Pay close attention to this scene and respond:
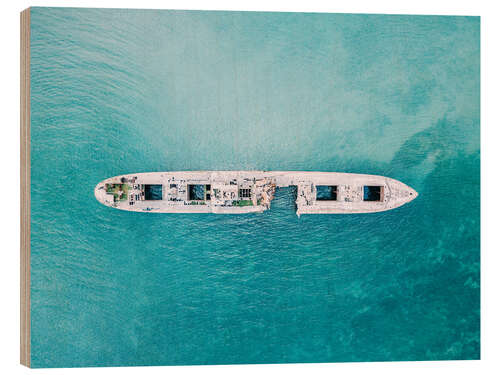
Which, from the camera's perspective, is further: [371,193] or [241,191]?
[371,193]

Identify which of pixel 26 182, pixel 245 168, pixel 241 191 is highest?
pixel 245 168

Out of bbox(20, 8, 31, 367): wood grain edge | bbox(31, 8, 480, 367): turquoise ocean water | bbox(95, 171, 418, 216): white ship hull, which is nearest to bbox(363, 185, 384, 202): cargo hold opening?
bbox(95, 171, 418, 216): white ship hull

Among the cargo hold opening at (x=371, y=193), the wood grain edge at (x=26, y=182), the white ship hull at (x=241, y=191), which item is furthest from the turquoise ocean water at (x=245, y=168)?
the cargo hold opening at (x=371, y=193)

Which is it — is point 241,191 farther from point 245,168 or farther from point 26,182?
point 26,182

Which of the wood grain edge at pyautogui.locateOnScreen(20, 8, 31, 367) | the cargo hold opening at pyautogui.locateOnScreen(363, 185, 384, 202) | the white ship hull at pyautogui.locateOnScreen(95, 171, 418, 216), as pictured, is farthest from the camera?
the cargo hold opening at pyautogui.locateOnScreen(363, 185, 384, 202)

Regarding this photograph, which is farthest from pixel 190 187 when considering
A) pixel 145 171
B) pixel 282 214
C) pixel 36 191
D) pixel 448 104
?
pixel 448 104

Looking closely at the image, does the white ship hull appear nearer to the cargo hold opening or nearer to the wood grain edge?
the cargo hold opening

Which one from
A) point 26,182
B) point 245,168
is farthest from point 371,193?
point 26,182

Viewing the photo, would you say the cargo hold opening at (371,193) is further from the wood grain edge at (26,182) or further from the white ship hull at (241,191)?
the wood grain edge at (26,182)

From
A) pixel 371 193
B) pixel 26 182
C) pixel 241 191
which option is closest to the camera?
pixel 241 191
